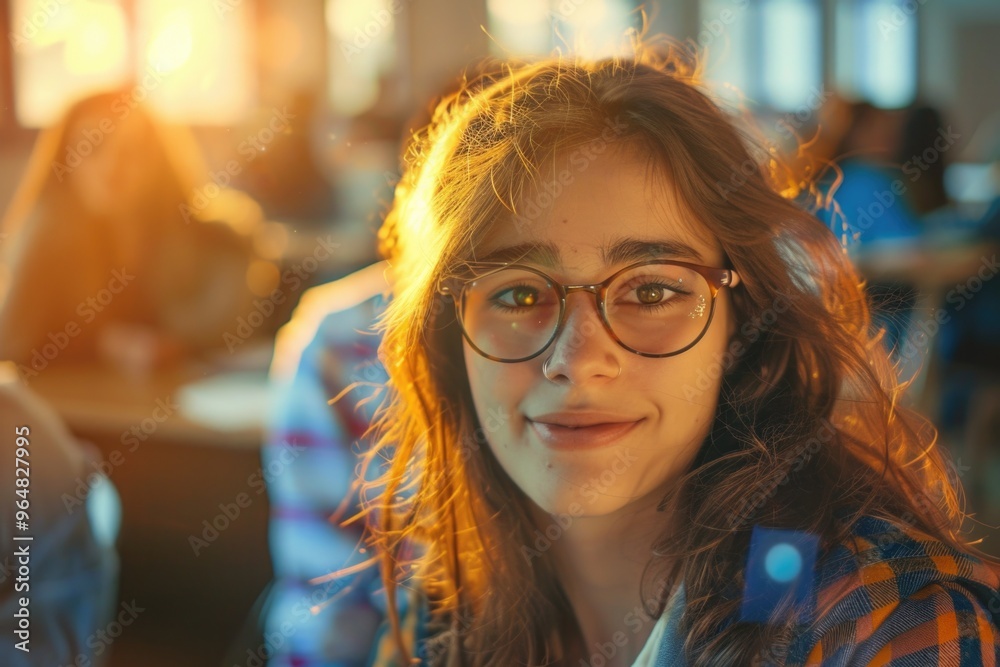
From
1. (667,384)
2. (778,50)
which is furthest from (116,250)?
(778,50)

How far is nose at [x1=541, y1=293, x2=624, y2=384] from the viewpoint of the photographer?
855 mm

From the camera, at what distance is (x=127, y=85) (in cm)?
296

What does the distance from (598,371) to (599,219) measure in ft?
0.51

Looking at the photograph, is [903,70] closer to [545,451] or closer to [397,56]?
[397,56]

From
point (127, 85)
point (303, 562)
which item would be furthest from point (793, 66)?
point (303, 562)

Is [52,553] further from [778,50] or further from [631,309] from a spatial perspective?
[778,50]

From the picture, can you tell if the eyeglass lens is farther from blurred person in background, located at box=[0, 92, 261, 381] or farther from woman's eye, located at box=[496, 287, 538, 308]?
blurred person in background, located at box=[0, 92, 261, 381]

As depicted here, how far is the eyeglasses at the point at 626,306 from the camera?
2.86ft

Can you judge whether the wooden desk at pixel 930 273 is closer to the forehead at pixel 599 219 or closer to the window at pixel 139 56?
the forehead at pixel 599 219

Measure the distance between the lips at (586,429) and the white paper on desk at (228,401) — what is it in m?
1.32

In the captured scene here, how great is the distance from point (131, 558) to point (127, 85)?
76.7 inches

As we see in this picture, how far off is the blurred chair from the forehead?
744 millimetres

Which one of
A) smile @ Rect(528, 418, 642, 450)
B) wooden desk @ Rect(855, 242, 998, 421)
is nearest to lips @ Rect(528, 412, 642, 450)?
smile @ Rect(528, 418, 642, 450)

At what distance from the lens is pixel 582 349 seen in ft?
2.82
